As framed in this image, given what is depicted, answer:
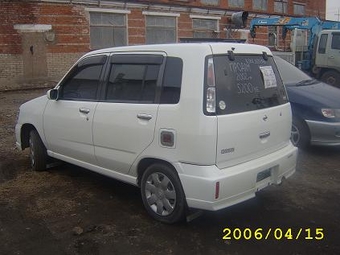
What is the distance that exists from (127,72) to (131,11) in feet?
50.8

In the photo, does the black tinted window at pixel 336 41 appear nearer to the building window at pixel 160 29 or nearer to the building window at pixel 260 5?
the building window at pixel 160 29

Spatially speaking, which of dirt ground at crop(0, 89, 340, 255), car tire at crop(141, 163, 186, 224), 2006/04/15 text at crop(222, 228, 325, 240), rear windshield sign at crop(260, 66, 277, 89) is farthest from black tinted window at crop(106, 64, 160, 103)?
2006/04/15 text at crop(222, 228, 325, 240)

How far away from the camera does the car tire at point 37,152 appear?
575cm

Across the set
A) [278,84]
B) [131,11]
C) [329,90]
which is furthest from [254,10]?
[278,84]

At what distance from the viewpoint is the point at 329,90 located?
7.06 metres

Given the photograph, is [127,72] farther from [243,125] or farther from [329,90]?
[329,90]

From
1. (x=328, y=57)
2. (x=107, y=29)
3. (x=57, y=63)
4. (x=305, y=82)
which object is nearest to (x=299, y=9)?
(x=107, y=29)

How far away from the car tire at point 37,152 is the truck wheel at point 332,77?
32.7ft

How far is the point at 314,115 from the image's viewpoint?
6.45 metres

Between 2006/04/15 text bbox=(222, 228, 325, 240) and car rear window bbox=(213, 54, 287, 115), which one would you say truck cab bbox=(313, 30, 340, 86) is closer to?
car rear window bbox=(213, 54, 287, 115)

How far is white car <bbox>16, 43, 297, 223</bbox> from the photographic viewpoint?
3.59 m

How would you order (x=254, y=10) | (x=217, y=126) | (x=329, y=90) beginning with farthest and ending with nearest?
(x=254, y=10)
(x=329, y=90)
(x=217, y=126)

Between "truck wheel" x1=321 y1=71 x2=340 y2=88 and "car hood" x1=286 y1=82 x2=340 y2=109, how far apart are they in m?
6.16

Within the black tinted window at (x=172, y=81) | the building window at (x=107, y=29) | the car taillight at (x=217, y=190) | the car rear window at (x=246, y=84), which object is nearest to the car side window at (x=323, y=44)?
the building window at (x=107, y=29)
